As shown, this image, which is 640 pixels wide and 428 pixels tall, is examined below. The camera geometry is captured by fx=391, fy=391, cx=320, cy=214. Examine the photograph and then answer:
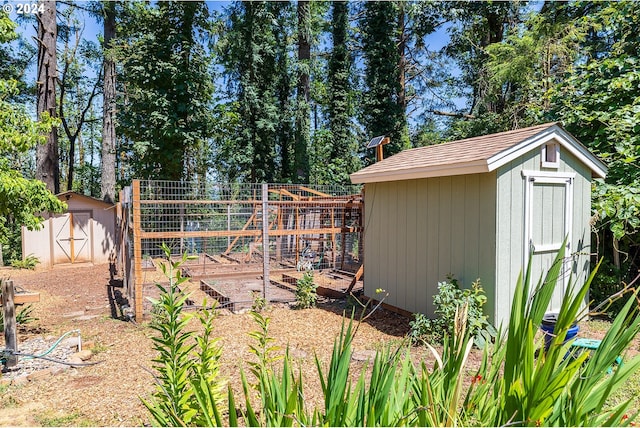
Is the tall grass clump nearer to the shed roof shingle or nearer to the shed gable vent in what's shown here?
the shed roof shingle

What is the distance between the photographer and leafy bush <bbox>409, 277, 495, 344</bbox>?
459 centimetres

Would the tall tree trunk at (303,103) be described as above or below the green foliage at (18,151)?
above

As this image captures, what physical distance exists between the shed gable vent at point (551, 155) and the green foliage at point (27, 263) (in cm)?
1363

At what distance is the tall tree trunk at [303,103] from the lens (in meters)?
16.9

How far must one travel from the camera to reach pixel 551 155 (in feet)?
16.4

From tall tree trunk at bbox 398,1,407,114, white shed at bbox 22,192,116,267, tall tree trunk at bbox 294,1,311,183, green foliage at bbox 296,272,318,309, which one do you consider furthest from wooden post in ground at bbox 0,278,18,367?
tall tree trunk at bbox 398,1,407,114

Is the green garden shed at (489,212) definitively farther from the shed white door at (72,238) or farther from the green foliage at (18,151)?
the shed white door at (72,238)

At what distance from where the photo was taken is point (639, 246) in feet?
20.4

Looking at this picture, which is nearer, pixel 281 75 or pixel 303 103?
pixel 303 103

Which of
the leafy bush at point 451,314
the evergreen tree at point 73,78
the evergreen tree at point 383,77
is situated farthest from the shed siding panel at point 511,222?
the evergreen tree at point 73,78

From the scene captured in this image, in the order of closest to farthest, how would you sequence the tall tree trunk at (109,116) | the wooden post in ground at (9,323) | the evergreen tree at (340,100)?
the wooden post in ground at (9,323), the tall tree trunk at (109,116), the evergreen tree at (340,100)

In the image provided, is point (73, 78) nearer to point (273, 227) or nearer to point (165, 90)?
point (165, 90)

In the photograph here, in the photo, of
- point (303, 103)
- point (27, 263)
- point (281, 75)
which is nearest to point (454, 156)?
point (27, 263)

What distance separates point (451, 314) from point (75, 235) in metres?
12.5
